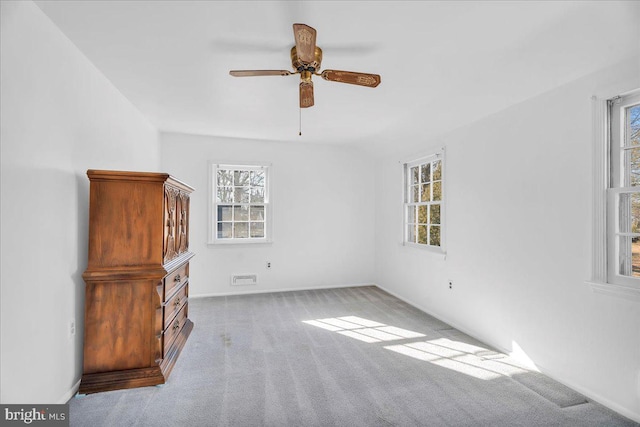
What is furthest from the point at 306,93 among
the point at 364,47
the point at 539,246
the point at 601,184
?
the point at 539,246

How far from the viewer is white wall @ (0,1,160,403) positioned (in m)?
1.67

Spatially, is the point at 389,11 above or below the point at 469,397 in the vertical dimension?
above

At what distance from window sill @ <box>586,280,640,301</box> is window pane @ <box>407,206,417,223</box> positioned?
2.58 meters

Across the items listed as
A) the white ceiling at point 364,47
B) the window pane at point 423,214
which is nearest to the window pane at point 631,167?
the white ceiling at point 364,47

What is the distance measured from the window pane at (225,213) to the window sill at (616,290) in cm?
444

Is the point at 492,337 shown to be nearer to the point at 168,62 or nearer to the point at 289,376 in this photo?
the point at 289,376

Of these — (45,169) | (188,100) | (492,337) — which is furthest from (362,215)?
(45,169)

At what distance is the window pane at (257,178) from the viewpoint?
523 centimetres

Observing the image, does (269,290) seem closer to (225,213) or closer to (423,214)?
(225,213)

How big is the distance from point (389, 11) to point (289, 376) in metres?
2.68

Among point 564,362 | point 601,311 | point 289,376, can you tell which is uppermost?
point 601,311

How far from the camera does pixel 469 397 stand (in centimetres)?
223

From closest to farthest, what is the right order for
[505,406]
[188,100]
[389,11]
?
[389,11] < [505,406] < [188,100]

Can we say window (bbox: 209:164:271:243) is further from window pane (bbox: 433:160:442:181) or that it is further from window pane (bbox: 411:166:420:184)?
window pane (bbox: 433:160:442:181)
